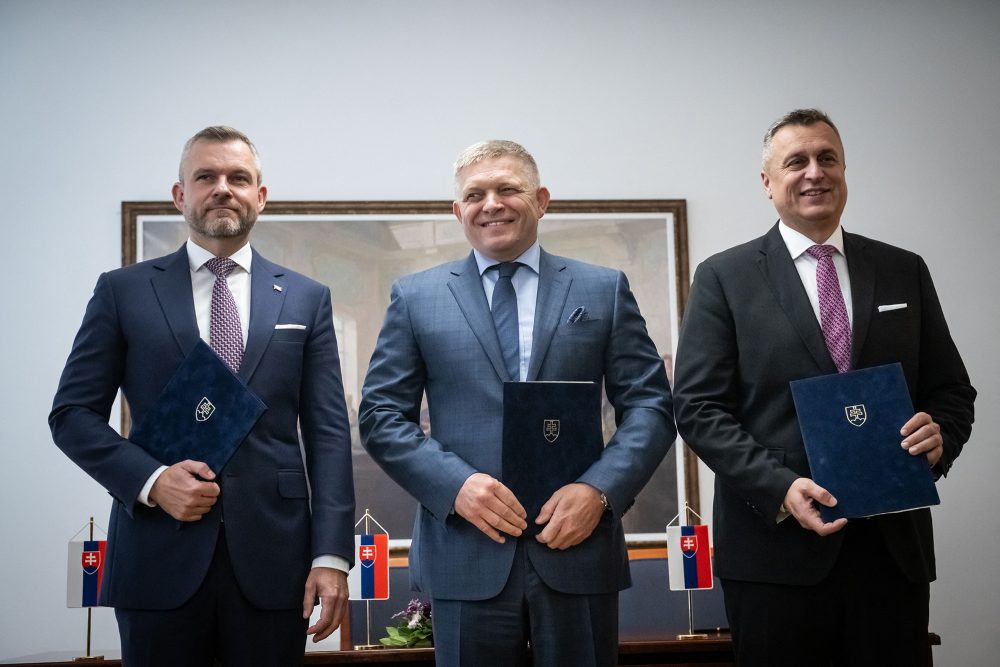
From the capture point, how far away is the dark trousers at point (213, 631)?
1.98m

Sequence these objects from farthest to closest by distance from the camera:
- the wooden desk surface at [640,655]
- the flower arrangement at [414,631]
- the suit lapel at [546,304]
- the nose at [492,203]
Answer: the flower arrangement at [414,631] < the wooden desk surface at [640,655] < the nose at [492,203] < the suit lapel at [546,304]

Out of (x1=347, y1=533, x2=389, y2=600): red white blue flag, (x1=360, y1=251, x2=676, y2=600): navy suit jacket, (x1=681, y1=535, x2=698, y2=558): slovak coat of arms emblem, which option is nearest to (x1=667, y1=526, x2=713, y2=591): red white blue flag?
(x1=681, y1=535, x2=698, y2=558): slovak coat of arms emblem

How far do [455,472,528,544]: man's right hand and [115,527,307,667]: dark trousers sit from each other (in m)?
0.45

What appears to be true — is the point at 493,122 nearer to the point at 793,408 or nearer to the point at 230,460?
the point at 793,408

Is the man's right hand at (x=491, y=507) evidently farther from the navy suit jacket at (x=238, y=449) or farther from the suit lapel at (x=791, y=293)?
the suit lapel at (x=791, y=293)

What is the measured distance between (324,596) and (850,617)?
1113 millimetres

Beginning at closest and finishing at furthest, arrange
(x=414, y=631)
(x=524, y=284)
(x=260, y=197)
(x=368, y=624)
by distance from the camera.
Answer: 1. (x=524, y=284)
2. (x=260, y=197)
3. (x=414, y=631)
4. (x=368, y=624)

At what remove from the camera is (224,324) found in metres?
2.20

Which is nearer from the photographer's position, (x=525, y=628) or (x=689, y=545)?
(x=525, y=628)

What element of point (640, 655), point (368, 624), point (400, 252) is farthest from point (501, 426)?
point (400, 252)

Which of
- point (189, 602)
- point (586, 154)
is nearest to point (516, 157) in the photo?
point (189, 602)

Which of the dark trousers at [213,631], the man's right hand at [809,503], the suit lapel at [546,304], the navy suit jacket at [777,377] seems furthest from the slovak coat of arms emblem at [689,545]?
the dark trousers at [213,631]

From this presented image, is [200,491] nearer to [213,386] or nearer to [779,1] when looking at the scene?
[213,386]

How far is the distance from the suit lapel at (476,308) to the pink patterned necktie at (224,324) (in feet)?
1.63
